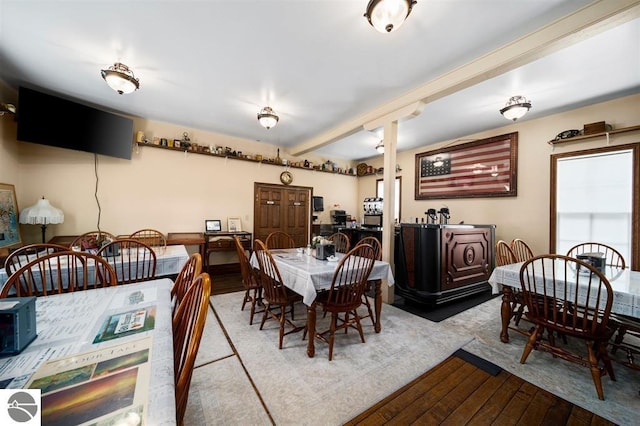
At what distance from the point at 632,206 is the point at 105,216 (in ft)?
25.7

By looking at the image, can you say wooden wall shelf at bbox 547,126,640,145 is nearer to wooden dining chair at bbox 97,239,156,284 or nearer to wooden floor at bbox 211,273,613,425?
wooden floor at bbox 211,273,613,425

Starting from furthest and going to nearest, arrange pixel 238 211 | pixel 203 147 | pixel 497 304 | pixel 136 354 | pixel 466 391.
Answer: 1. pixel 238 211
2. pixel 203 147
3. pixel 497 304
4. pixel 466 391
5. pixel 136 354

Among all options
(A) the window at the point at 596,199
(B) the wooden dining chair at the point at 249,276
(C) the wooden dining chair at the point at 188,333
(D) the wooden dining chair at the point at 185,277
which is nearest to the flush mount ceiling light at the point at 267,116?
(B) the wooden dining chair at the point at 249,276

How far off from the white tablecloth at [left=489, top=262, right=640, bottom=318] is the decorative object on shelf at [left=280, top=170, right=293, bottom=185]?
14.9 ft

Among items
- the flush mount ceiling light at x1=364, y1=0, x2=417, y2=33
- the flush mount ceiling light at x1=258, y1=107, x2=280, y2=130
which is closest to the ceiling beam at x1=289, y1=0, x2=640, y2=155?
the flush mount ceiling light at x1=364, y1=0, x2=417, y2=33

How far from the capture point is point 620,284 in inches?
74.6

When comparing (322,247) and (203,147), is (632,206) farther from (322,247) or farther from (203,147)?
(203,147)

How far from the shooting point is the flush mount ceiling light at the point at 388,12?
1745 mm

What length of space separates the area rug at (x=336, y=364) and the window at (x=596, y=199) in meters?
2.76

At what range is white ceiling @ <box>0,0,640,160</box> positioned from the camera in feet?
6.60

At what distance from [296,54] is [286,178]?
11.4ft

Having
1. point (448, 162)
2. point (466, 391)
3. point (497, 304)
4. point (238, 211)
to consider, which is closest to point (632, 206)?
point (497, 304)

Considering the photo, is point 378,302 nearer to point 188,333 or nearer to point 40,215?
point 188,333

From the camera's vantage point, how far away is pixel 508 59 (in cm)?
232
